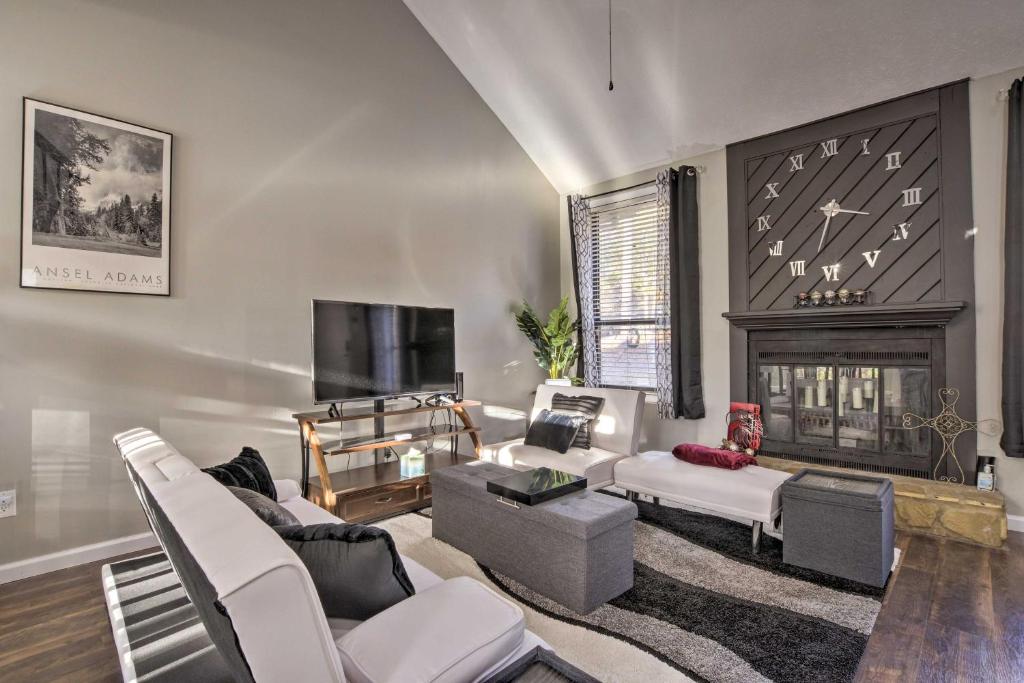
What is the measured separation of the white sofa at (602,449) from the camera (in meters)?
3.39

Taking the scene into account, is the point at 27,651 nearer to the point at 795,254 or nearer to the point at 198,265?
the point at 198,265

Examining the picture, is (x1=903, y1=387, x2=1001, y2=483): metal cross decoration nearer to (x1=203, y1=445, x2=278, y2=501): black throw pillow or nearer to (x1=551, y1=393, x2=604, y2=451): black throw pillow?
(x1=551, y1=393, x2=604, y2=451): black throw pillow

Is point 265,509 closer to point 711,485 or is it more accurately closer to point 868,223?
point 711,485

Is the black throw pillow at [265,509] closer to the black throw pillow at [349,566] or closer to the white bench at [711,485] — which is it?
the black throw pillow at [349,566]

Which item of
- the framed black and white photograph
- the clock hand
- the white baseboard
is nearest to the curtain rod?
the clock hand

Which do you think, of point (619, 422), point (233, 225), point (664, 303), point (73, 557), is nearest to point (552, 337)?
point (664, 303)

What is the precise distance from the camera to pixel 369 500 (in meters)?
3.34

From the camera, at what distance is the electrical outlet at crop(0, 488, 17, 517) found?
2588 mm

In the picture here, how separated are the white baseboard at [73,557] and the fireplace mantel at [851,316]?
4.24 m

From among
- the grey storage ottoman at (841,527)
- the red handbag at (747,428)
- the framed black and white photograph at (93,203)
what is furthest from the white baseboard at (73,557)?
the red handbag at (747,428)

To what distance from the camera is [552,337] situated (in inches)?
202

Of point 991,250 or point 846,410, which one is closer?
point 991,250

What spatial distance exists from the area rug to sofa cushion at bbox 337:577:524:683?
856 mm

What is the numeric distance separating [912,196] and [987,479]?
185 cm
